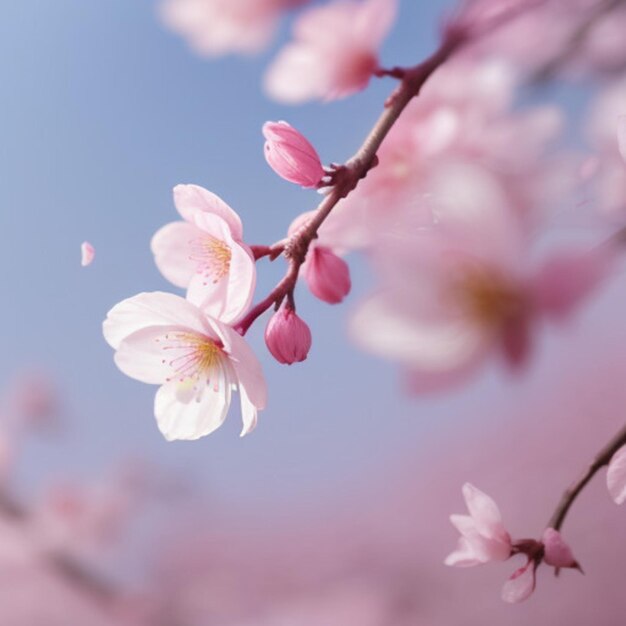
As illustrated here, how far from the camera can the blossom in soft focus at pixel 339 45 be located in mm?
553

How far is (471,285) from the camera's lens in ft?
1.43

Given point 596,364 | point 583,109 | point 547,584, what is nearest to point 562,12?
point 583,109

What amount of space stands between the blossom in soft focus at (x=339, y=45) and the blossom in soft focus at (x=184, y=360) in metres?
0.20

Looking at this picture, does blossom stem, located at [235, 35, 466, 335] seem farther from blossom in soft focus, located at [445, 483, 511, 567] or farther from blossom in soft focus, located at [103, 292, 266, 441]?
blossom in soft focus, located at [445, 483, 511, 567]

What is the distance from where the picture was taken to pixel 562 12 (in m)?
0.55

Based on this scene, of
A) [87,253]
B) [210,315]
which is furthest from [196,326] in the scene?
[87,253]

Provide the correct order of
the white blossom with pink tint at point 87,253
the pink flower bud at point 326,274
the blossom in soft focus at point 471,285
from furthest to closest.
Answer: the white blossom with pink tint at point 87,253, the pink flower bud at point 326,274, the blossom in soft focus at point 471,285

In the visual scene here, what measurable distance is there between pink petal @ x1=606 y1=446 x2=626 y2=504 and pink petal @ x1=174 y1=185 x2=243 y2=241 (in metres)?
0.27

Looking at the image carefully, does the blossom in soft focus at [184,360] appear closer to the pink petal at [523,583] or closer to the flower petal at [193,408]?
the flower petal at [193,408]

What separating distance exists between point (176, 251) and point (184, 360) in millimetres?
77


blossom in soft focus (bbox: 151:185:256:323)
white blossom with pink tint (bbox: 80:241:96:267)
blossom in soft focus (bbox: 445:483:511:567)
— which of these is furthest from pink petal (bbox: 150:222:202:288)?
blossom in soft focus (bbox: 445:483:511:567)

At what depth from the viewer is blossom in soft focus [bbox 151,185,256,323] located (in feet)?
1.53

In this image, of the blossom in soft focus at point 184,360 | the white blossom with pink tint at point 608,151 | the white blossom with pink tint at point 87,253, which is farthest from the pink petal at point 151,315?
the white blossom with pink tint at point 608,151

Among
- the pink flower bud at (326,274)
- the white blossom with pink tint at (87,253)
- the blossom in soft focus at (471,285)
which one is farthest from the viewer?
the white blossom with pink tint at (87,253)
